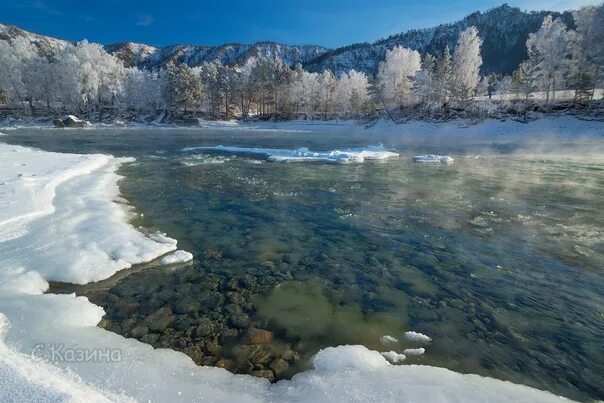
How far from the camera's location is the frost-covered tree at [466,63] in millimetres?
56719

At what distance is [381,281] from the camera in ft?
20.5

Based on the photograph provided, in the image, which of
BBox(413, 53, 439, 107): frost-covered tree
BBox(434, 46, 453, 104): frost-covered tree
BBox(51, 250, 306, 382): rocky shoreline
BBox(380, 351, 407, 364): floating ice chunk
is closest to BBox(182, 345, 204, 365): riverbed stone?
BBox(51, 250, 306, 382): rocky shoreline

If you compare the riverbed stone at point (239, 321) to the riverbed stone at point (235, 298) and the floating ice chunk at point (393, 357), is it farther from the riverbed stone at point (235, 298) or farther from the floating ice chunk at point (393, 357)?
the floating ice chunk at point (393, 357)

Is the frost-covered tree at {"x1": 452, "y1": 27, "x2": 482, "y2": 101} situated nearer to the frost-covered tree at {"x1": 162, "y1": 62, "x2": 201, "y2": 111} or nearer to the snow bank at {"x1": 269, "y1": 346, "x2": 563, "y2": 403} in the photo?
the frost-covered tree at {"x1": 162, "y1": 62, "x2": 201, "y2": 111}

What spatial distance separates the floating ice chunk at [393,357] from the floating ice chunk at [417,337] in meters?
0.44

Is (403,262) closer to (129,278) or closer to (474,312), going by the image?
(474,312)

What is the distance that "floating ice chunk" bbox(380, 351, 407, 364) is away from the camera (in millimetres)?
4191

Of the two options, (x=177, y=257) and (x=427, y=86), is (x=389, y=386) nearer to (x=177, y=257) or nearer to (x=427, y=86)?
(x=177, y=257)

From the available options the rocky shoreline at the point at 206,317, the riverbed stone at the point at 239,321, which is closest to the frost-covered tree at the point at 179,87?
the rocky shoreline at the point at 206,317

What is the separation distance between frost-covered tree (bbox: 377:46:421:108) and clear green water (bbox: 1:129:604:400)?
55.9 meters

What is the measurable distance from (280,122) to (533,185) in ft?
223

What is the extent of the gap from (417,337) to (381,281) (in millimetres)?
1634

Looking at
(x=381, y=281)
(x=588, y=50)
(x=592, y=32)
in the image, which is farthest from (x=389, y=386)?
(x=588, y=50)

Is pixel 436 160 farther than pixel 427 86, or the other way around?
pixel 427 86
